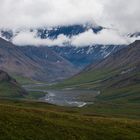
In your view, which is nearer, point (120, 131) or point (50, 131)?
point (50, 131)

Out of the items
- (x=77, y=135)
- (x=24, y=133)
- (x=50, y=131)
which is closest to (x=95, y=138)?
(x=77, y=135)

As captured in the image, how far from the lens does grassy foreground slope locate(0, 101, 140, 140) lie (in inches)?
3098

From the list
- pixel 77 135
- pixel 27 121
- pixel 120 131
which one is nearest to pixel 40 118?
pixel 27 121

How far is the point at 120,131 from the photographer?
9094 centimetres

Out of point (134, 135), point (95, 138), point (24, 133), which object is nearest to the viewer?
point (24, 133)

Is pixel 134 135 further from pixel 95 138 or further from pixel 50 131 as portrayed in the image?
pixel 50 131

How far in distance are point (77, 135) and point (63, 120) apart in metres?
10.1

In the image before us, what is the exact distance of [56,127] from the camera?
85188 mm

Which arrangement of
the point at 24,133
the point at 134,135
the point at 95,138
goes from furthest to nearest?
the point at 134,135, the point at 95,138, the point at 24,133

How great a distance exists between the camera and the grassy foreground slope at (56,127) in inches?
3098

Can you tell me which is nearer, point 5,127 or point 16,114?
point 5,127

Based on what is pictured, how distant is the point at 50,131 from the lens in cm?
8231

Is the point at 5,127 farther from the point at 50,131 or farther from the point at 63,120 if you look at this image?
the point at 63,120

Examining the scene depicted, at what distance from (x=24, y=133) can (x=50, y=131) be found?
6281 mm
